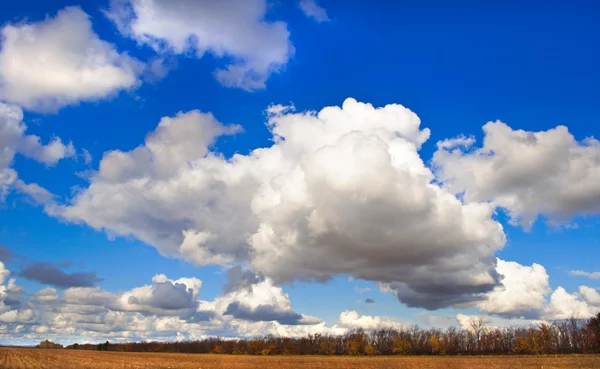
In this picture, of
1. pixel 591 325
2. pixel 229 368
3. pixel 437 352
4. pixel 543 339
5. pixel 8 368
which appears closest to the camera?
pixel 8 368

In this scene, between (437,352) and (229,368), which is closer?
(229,368)

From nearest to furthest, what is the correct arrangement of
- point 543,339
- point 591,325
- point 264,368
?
point 264,368 → point 591,325 → point 543,339

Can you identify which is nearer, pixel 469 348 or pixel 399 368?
pixel 399 368

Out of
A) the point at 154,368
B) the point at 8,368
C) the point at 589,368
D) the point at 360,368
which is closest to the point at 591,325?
the point at 589,368

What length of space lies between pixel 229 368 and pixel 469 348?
163925 mm

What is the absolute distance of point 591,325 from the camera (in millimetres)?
144750

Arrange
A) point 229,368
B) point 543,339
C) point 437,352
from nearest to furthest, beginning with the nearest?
point 229,368 < point 543,339 < point 437,352

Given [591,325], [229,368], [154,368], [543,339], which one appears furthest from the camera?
[543,339]

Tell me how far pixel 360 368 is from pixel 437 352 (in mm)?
137882

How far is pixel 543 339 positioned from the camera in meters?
167

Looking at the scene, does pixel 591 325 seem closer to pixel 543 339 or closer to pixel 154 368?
pixel 543 339

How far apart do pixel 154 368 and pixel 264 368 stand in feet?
54.5

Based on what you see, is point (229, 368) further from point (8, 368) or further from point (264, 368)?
point (8, 368)

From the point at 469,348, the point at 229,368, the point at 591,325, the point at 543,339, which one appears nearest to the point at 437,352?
the point at 469,348
